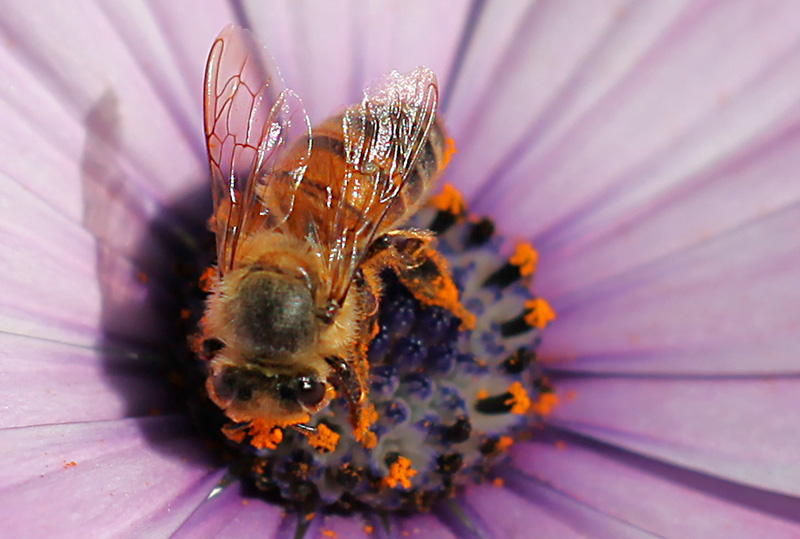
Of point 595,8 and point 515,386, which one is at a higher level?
point 595,8

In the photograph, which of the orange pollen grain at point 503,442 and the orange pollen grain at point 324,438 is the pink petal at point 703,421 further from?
the orange pollen grain at point 324,438

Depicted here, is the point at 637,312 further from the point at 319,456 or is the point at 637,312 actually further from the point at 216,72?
the point at 216,72

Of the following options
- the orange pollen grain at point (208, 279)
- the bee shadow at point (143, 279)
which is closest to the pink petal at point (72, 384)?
the bee shadow at point (143, 279)

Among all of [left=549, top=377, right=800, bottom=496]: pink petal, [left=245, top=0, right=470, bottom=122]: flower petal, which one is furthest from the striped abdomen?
[left=549, top=377, right=800, bottom=496]: pink petal

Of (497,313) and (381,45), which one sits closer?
(497,313)

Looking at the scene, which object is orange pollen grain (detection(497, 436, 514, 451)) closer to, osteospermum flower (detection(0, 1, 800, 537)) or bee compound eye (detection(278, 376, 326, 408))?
osteospermum flower (detection(0, 1, 800, 537))

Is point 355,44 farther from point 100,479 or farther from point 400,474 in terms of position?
point 100,479

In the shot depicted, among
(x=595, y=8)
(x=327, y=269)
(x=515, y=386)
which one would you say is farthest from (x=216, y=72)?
(x=595, y=8)
